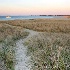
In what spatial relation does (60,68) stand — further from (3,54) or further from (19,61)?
(3,54)

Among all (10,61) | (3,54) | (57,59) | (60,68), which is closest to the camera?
(60,68)

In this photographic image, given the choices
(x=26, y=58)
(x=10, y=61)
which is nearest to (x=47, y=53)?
(x=26, y=58)

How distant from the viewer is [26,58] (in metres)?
10.6

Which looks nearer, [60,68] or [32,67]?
[60,68]

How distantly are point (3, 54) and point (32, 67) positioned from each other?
2102 millimetres

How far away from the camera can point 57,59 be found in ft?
28.4

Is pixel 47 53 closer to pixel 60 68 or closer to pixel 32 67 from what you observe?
pixel 32 67

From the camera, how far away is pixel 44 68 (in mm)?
8453

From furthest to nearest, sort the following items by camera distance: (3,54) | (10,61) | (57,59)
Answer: (3,54), (10,61), (57,59)

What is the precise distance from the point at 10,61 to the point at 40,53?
5.60 ft

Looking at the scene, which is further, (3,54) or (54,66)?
(3,54)

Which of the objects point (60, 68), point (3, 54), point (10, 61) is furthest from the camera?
point (3, 54)

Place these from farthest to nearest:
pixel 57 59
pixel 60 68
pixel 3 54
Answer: pixel 3 54 < pixel 57 59 < pixel 60 68

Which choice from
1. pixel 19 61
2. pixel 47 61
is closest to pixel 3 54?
pixel 19 61
